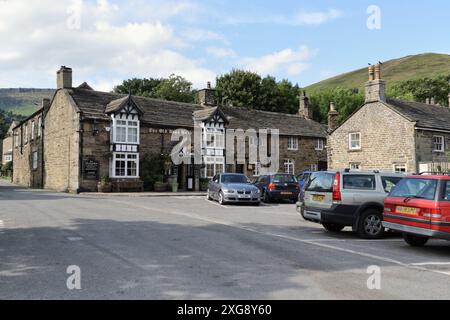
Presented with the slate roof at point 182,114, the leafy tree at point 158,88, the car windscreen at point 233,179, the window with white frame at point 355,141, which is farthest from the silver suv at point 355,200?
the leafy tree at point 158,88

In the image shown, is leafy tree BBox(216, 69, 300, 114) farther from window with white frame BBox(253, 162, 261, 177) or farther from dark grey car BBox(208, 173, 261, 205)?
dark grey car BBox(208, 173, 261, 205)

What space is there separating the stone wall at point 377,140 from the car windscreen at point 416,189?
20145 millimetres

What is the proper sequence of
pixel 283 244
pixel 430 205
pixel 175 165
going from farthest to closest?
1. pixel 175 165
2. pixel 283 244
3. pixel 430 205

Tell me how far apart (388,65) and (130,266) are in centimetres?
20219

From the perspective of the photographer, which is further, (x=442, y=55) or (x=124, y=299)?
(x=442, y=55)

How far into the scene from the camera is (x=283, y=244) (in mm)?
9602

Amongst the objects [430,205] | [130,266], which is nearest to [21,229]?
[130,266]

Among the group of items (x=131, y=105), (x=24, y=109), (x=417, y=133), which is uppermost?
(x=24, y=109)

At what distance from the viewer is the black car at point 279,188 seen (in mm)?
22516

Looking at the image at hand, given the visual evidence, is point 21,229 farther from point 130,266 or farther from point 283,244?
point 283,244

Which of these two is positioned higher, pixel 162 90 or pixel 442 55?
pixel 442 55

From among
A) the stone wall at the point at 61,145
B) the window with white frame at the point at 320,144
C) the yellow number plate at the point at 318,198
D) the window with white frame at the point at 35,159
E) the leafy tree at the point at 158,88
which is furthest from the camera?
the leafy tree at the point at 158,88

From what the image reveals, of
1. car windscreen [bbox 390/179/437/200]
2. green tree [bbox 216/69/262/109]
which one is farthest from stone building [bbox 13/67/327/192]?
car windscreen [bbox 390/179/437/200]

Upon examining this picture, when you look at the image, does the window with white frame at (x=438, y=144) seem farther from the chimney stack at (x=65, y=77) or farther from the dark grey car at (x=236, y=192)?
the chimney stack at (x=65, y=77)
